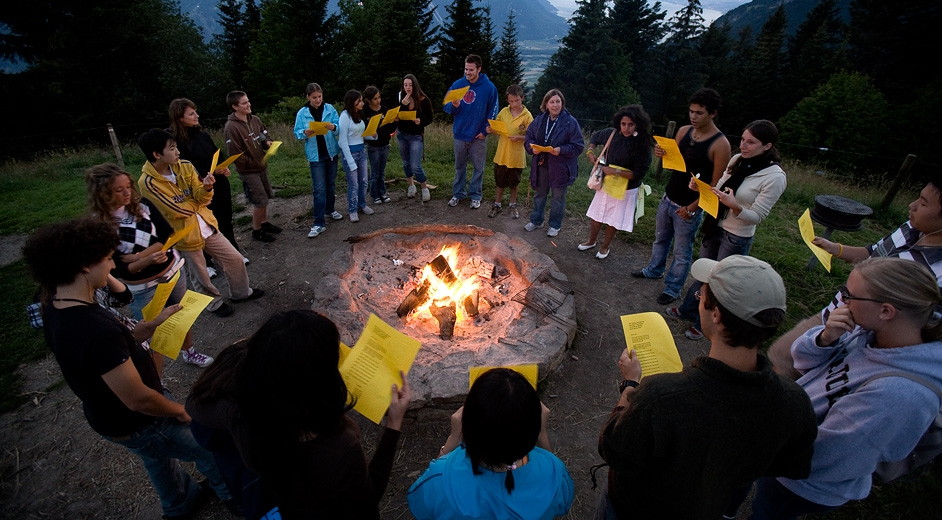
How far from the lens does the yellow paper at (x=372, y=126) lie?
6.21 meters

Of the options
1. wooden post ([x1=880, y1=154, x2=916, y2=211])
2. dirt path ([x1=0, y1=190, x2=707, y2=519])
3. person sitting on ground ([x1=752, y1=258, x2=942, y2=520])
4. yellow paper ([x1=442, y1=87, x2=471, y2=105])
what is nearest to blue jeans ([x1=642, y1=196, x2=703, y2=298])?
dirt path ([x1=0, y1=190, x2=707, y2=519])

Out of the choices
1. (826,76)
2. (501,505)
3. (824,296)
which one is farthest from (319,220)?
(826,76)

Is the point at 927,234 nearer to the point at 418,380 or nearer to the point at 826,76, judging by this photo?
the point at 418,380

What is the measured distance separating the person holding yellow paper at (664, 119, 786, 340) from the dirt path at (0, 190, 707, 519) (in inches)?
45.6

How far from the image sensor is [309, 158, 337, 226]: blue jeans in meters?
6.33

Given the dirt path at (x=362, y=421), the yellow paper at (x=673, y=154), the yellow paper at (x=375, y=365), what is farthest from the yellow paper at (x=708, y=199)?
the yellow paper at (x=375, y=365)

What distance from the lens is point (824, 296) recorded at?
5.29 meters

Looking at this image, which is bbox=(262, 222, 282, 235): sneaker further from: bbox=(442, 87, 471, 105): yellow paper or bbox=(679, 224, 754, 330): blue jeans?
bbox=(679, 224, 754, 330): blue jeans

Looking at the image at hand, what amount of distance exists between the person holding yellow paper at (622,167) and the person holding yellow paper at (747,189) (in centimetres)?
109

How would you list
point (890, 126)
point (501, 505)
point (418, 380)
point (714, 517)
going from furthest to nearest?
point (890, 126), point (418, 380), point (714, 517), point (501, 505)

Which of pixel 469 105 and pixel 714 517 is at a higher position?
pixel 469 105

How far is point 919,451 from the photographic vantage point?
2.03 m

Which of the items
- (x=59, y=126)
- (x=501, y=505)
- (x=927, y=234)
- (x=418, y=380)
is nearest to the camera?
(x=501, y=505)

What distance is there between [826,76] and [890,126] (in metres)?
10.6
